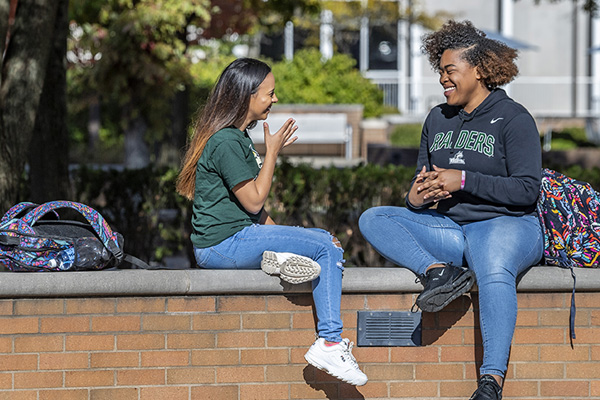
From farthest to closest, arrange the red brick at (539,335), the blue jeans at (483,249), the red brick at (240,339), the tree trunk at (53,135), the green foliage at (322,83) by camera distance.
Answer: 1. the green foliage at (322,83)
2. the tree trunk at (53,135)
3. the red brick at (539,335)
4. the red brick at (240,339)
5. the blue jeans at (483,249)

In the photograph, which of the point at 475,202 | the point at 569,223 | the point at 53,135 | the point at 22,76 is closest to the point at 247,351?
the point at 475,202

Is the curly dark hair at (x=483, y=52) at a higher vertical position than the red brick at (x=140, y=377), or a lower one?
higher

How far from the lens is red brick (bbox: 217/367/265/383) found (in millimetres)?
4090

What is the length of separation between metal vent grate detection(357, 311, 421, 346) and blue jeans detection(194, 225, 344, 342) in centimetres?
25

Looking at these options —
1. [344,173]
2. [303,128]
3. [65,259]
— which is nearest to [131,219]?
[344,173]

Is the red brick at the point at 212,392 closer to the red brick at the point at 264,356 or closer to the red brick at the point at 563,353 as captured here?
the red brick at the point at 264,356

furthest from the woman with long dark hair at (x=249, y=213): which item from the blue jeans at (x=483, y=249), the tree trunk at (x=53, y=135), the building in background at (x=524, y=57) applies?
the building in background at (x=524, y=57)

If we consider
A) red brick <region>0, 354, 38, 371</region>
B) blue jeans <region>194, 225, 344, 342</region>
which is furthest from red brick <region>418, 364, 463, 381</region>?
red brick <region>0, 354, 38, 371</region>

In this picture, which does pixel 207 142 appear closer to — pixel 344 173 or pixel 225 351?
pixel 225 351

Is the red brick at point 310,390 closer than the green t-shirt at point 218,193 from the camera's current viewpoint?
No

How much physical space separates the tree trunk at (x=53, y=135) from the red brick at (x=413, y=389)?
3.63 metres

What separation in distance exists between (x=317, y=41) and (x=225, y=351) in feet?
58.7

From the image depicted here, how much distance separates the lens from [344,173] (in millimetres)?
7039

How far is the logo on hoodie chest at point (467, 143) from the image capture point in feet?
13.5
